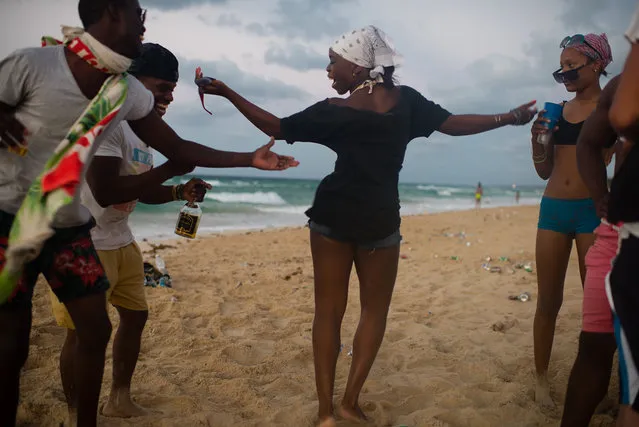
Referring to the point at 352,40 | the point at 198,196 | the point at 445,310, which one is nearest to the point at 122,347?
the point at 198,196

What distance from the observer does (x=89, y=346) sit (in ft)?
6.75

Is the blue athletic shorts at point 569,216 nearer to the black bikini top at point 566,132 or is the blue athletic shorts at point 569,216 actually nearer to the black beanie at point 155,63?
the black bikini top at point 566,132

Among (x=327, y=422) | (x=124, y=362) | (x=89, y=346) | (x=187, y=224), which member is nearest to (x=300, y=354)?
(x=327, y=422)

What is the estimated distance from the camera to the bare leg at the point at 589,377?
1.96 m

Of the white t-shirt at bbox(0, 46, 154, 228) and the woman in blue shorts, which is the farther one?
the woman in blue shorts

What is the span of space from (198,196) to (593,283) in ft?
6.41

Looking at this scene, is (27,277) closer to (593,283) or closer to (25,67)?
(25,67)

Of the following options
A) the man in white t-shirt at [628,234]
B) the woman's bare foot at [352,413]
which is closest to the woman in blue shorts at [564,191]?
the woman's bare foot at [352,413]

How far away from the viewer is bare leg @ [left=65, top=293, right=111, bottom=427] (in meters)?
2.01

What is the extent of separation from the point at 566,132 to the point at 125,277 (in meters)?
2.79

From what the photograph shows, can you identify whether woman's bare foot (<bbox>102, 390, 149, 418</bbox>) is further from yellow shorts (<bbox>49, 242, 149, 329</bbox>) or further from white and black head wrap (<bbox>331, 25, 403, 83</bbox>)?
white and black head wrap (<bbox>331, 25, 403, 83</bbox>)

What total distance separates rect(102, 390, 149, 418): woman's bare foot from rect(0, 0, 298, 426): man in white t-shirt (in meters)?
0.74

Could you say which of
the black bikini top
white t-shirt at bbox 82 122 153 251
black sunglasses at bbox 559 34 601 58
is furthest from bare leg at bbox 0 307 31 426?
black sunglasses at bbox 559 34 601 58

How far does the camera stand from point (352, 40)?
2529mm
